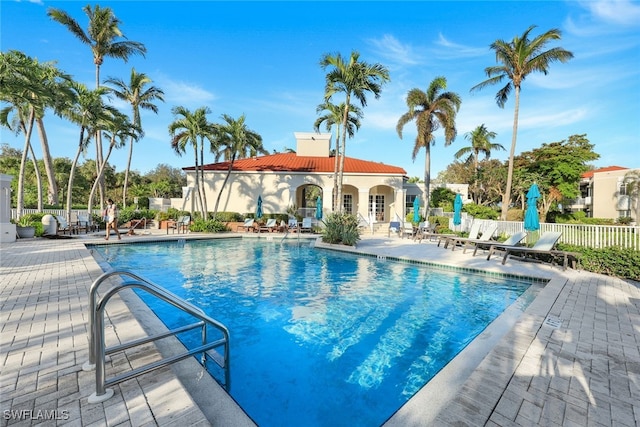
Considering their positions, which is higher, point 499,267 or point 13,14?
point 13,14

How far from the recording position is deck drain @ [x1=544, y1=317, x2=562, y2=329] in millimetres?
4188

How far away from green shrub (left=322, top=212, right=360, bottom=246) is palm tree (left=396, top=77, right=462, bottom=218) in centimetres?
1080

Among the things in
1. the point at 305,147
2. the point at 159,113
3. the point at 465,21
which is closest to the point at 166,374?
the point at 465,21

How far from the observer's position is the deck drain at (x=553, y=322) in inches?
165

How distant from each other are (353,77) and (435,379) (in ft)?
53.9

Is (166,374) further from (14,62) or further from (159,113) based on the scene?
(159,113)

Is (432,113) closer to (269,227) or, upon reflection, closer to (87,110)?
(269,227)

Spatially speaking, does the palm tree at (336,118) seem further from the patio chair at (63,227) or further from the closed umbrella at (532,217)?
the patio chair at (63,227)

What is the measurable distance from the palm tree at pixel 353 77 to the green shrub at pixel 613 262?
12129 mm

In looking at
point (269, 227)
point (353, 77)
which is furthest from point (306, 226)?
point (353, 77)

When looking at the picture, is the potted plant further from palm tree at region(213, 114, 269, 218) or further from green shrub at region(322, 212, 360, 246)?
green shrub at region(322, 212, 360, 246)

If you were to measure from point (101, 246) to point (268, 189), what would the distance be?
41.9 ft

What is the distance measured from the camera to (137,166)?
4784 centimetres

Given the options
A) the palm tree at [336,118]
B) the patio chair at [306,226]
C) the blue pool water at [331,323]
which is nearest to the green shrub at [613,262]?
the blue pool water at [331,323]
